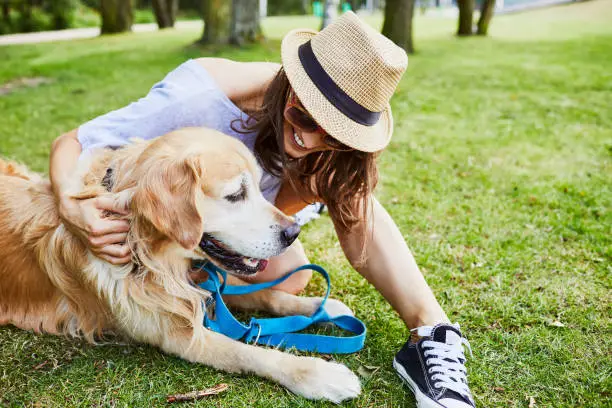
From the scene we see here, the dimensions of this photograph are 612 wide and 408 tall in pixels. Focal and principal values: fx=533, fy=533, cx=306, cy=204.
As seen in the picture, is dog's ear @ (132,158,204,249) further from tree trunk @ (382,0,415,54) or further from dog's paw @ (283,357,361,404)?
tree trunk @ (382,0,415,54)

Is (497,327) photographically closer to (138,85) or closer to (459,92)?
(459,92)

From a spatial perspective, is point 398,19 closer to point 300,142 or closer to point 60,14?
point 300,142

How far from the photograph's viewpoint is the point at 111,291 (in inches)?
97.6

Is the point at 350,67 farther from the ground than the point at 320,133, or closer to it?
farther from the ground

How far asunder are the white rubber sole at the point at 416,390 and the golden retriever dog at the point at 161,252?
0.25m

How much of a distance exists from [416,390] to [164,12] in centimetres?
2309

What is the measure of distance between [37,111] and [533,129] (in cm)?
644

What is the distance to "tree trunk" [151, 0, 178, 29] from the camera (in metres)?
22.4

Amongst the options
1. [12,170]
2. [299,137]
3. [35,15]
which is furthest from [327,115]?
[35,15]

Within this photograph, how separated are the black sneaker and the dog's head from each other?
2.59 feet

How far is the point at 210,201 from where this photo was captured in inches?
93.2

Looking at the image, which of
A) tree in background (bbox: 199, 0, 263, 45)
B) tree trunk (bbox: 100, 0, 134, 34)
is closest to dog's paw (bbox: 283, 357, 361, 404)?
tree in background (bbox: 199, 0, 263, 45)

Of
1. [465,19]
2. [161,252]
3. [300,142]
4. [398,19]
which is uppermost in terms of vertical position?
[300,142]

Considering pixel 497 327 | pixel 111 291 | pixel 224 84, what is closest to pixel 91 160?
pixel 111 291
